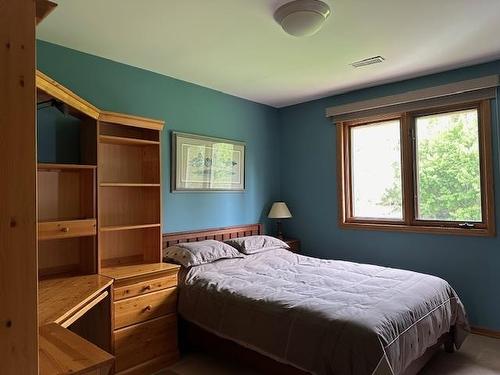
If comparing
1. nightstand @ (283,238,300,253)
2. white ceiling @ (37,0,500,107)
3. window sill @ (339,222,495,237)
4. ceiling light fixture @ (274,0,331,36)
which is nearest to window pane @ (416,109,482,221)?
window sill @ (339,222,495,237)

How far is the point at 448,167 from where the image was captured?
3598 mm

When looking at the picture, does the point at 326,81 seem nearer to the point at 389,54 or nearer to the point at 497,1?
the point at 389,54

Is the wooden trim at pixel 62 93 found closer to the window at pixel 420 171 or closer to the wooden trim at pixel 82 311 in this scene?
the wooden trim at pixel 82 311

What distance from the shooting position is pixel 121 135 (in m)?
3.14

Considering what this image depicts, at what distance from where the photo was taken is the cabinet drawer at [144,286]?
8.36 ft

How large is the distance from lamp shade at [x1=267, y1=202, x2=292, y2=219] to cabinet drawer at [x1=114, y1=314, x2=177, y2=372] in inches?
76.1

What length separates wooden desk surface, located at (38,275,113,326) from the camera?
1746 mm

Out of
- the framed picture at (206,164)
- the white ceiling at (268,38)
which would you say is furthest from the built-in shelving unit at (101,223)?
the white ceiling at (268,38)

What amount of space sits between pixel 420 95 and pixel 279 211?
204 centimetres

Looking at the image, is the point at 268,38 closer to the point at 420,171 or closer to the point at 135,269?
the point at 135,269

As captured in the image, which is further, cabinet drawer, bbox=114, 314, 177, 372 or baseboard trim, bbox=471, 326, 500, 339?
baseboard trim, bbox=471, 326, 500, 339

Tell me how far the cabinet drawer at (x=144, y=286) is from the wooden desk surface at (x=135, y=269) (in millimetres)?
53

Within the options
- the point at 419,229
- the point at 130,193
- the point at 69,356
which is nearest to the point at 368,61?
the point at 419,229

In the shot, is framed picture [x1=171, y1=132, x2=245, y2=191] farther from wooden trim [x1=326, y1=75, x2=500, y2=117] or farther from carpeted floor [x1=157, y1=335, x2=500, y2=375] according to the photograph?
carpeted floor [x1=157, y1=335, x2=500, y2=375]
